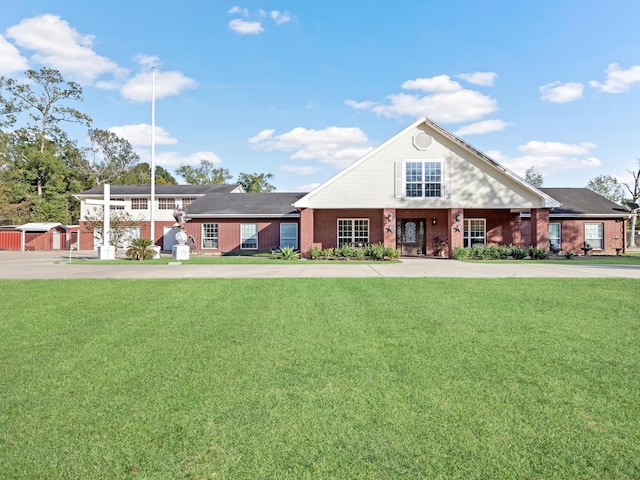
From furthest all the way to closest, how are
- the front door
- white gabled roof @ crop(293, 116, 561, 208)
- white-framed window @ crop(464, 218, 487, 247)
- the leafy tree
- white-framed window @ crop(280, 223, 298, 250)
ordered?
1. the leafy tree
2. white-framed window @ crop(280, 223, 298, 250)
3. the front door
4. white-framed window @ crop(464, 218, 487, 247)
5. white gabled roof @ crop(293, 116, 561, 208)

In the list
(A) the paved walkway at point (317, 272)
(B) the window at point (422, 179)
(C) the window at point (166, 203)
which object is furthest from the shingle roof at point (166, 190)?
(A) the paved walkway at point (317, 272)

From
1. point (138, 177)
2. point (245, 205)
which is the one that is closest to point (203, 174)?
point (138, 177)

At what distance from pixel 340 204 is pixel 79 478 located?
20706 millimetres

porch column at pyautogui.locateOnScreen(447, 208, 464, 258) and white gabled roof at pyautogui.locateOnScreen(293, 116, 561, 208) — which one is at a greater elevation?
white gabled roof at pyautogui.locateOnScreen(293, 116, 561, 208)

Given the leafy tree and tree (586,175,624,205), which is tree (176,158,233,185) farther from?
tree (586,175,624,205)

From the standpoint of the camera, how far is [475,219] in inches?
997

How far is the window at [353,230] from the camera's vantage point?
2555cm

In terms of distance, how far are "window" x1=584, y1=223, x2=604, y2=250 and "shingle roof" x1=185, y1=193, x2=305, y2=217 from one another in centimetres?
1947

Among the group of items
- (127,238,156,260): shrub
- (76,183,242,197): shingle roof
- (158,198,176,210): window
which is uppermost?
(76,183,242,197): shingle roof

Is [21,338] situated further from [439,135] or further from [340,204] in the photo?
[439,135]

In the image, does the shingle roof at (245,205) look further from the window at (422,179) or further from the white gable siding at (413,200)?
the window at (422,179)

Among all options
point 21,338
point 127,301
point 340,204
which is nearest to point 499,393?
point 21,338

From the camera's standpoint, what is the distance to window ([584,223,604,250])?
1071 inches

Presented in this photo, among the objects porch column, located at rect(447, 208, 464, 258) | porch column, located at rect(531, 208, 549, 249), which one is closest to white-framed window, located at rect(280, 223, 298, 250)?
porch column, located at rect(447, 208, 464, 258)
